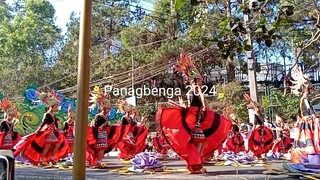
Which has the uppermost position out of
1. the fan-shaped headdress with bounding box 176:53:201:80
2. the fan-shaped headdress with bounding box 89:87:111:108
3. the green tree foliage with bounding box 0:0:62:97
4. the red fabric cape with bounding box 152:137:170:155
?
the green tree foliage with bounding box 0:0:62:97

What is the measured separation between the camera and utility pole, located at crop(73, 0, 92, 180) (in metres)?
2.82

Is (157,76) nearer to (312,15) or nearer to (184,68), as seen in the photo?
(184,68)

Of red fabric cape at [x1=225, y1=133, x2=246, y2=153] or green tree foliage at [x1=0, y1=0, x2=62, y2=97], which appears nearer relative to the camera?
red fabric cape at [x1=225, y1=133, x2=246, y2=153]

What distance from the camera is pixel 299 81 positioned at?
8578 mm

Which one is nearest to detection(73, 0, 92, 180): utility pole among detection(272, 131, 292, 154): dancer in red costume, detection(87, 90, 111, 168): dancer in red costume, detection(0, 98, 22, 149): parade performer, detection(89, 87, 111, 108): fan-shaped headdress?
detection(87, 90, 111, 168): dancer in red costume

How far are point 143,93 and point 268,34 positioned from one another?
24.7m

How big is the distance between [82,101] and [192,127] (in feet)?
16.5

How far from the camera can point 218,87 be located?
23031 mm

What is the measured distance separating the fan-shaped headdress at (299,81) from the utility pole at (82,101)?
6.44 m

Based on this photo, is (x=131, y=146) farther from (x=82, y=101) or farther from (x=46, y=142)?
(x=82, y=101)

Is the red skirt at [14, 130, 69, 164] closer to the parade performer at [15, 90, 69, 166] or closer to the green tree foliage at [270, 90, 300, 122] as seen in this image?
the parade performer at [15, 90, 69, 166]

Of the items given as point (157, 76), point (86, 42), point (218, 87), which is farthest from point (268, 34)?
point (157, 76)

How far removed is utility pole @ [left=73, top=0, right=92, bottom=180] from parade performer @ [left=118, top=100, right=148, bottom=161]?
932 centimetres

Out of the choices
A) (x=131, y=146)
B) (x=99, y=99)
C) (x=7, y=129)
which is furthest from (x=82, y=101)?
(x=131, y=146)
